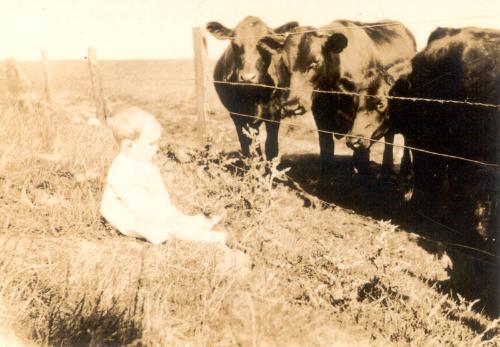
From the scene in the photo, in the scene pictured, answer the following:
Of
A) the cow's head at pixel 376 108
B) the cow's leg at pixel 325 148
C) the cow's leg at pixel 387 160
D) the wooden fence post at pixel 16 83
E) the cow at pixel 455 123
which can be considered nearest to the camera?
the cow at pixel 455 123

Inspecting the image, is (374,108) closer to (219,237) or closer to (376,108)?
(376,108)

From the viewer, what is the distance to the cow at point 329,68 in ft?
18.2

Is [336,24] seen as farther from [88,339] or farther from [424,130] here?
[88,339]

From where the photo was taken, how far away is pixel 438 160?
4.83 metres

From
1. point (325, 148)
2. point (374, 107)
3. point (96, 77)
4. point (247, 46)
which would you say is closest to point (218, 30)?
point (247, 46)

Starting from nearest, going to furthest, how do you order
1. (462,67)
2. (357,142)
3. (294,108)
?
(462,67) → (357,142) → (294,108)

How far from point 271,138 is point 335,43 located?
5.45 ft

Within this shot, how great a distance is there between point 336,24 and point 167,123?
5.73m

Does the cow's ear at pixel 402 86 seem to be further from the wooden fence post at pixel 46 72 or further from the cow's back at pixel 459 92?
the wooden fence post at pixel 46 72

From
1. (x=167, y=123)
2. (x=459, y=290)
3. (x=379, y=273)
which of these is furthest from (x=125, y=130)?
(x=167, y=123)

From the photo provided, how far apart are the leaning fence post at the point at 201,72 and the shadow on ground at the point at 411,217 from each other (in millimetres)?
1562

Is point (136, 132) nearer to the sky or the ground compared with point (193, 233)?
nearer to the sky

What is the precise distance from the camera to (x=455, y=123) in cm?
442

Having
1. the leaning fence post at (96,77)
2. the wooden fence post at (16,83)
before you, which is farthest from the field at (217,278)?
the leaning fence post at (96,77)
